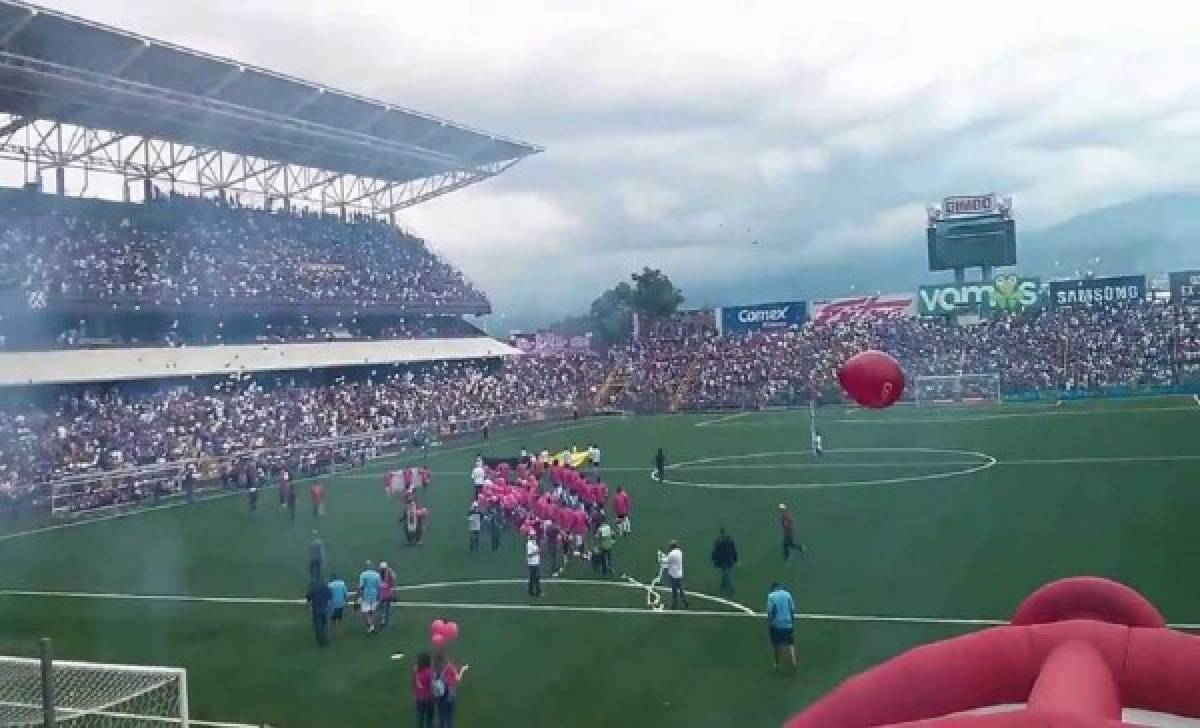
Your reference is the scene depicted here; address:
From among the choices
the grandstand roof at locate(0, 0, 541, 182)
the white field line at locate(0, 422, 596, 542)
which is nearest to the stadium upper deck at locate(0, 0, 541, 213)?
the grandstand roof at locate(0, 0, 541, 182)

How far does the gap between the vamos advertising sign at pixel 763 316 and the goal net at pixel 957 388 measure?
52.7 ft

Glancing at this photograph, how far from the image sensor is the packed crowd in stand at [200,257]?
131 ft

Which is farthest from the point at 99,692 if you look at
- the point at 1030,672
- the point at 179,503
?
the point at 179,503

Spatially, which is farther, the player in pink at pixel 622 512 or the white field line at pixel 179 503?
the white field line at pixel 179 503

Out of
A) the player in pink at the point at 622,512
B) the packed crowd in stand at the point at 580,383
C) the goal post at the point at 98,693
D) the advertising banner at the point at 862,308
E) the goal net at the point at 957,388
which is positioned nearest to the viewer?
the goal post at the point at 98,693

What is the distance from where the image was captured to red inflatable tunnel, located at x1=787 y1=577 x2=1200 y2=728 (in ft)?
7.86

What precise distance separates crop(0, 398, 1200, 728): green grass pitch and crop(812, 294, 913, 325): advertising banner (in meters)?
34.2

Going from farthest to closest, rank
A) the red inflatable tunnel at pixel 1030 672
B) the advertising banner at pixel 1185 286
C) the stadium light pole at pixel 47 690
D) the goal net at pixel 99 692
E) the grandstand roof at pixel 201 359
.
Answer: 1. the advertising banner at pixel 1185 286
2. the grandstand roof at pixel 201 359
3. the goal net at pixel 99 692
4. the stadium light pole at pixel 47 690
5. the red inflatable tunnel at pixel 1030 672

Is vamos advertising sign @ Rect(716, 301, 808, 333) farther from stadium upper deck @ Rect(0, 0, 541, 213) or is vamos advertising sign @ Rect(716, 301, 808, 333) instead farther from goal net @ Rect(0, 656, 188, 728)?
goal net @ Rect(0, 656, 188, 728)

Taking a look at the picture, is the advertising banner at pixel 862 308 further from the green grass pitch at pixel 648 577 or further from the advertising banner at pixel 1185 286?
the green grass pitch at pixel 648 577

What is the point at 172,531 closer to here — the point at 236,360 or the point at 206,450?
the point at 206,450

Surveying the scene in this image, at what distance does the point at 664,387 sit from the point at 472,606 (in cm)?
4664

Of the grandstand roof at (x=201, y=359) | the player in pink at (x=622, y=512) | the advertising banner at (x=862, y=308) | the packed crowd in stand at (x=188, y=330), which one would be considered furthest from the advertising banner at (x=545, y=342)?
the player in pink at (x=622, y=512)

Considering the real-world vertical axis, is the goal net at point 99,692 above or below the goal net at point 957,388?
below
